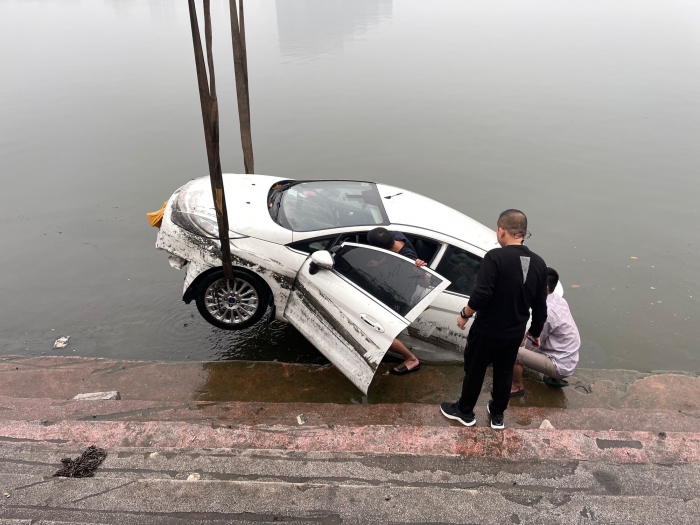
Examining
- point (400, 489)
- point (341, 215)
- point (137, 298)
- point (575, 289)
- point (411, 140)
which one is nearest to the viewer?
point (400, 489)

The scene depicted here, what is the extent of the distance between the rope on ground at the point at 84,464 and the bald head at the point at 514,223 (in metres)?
3.08

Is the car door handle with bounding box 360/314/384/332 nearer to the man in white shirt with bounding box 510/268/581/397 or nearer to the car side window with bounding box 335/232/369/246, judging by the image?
the car side window with bounding box 335/232/369/246

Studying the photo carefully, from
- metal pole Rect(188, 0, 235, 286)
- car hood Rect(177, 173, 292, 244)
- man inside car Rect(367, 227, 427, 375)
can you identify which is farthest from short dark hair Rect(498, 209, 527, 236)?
metal pole Rect(188, 0, 235, 286)

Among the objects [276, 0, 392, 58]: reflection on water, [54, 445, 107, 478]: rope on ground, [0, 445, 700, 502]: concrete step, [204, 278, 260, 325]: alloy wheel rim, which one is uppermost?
[276, 0, 392, 58]: reflection on water

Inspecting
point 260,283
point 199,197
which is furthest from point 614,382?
point 199,197

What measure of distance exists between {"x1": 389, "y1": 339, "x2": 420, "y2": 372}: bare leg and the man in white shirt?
0.97 metres

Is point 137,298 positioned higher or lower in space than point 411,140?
lower

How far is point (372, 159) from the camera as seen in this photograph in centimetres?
1331

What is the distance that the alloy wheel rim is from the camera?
538 centimetres

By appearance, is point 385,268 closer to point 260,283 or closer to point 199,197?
point 260,283

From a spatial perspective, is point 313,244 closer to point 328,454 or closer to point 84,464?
point 328,454

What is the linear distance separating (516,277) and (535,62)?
25.7 meters

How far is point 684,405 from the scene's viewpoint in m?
5.02

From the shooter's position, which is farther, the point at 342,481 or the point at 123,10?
the point at 123,10
